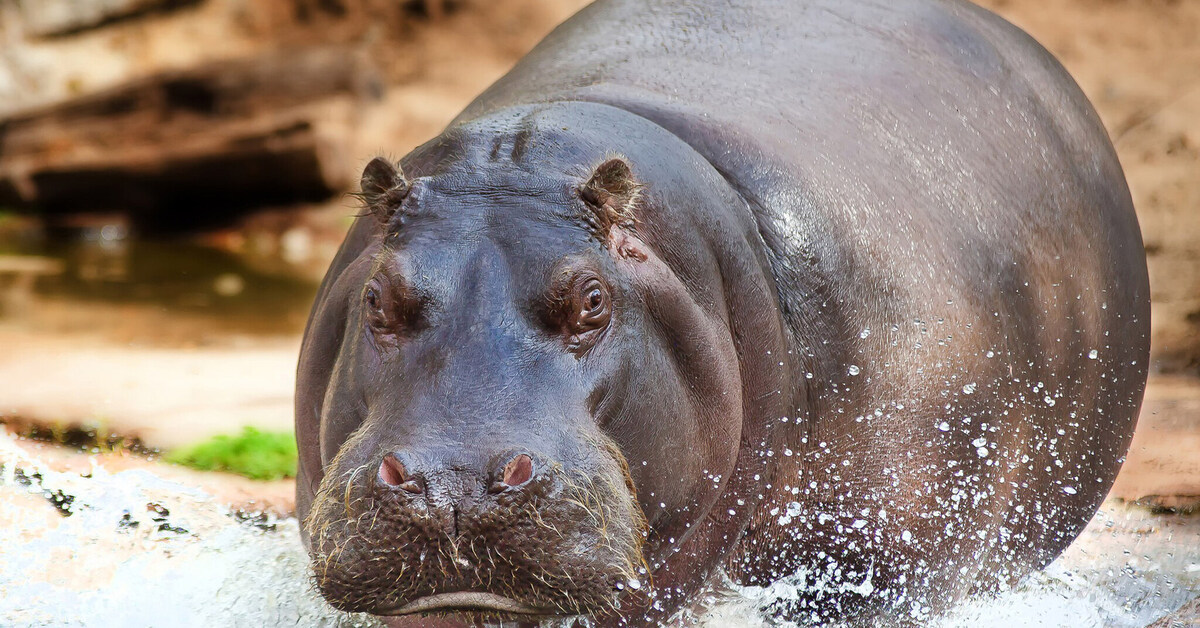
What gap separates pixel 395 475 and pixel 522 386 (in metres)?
0.32

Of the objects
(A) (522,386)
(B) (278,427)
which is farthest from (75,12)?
(A) (522,386)

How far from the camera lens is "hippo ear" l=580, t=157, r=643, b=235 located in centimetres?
312

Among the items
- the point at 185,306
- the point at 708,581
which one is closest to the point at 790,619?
the point at 708,581

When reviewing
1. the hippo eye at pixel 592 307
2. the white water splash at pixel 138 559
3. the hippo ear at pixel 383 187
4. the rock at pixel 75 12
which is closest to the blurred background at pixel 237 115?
the rock at pixel 75 12

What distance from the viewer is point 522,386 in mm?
2818

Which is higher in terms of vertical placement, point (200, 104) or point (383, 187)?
point (200, 104)

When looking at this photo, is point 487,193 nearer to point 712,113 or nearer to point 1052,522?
point 712,113

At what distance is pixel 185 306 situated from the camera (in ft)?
32.3

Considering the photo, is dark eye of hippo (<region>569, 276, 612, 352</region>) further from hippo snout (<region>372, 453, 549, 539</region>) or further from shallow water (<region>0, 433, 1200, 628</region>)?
shallow water (<region>0, 433, 1200, 628</region>)

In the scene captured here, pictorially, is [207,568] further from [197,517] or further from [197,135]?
[197,135]

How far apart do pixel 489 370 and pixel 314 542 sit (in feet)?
2.02

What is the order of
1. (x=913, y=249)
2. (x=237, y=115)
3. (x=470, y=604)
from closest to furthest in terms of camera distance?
1. (x=470, y=604)
2. (x=913, y=249)
3. (x=237, y=115)

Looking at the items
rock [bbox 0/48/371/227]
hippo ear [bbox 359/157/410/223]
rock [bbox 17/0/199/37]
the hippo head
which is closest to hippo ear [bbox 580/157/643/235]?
the hippo head

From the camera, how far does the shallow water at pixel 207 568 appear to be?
4.01 meters
